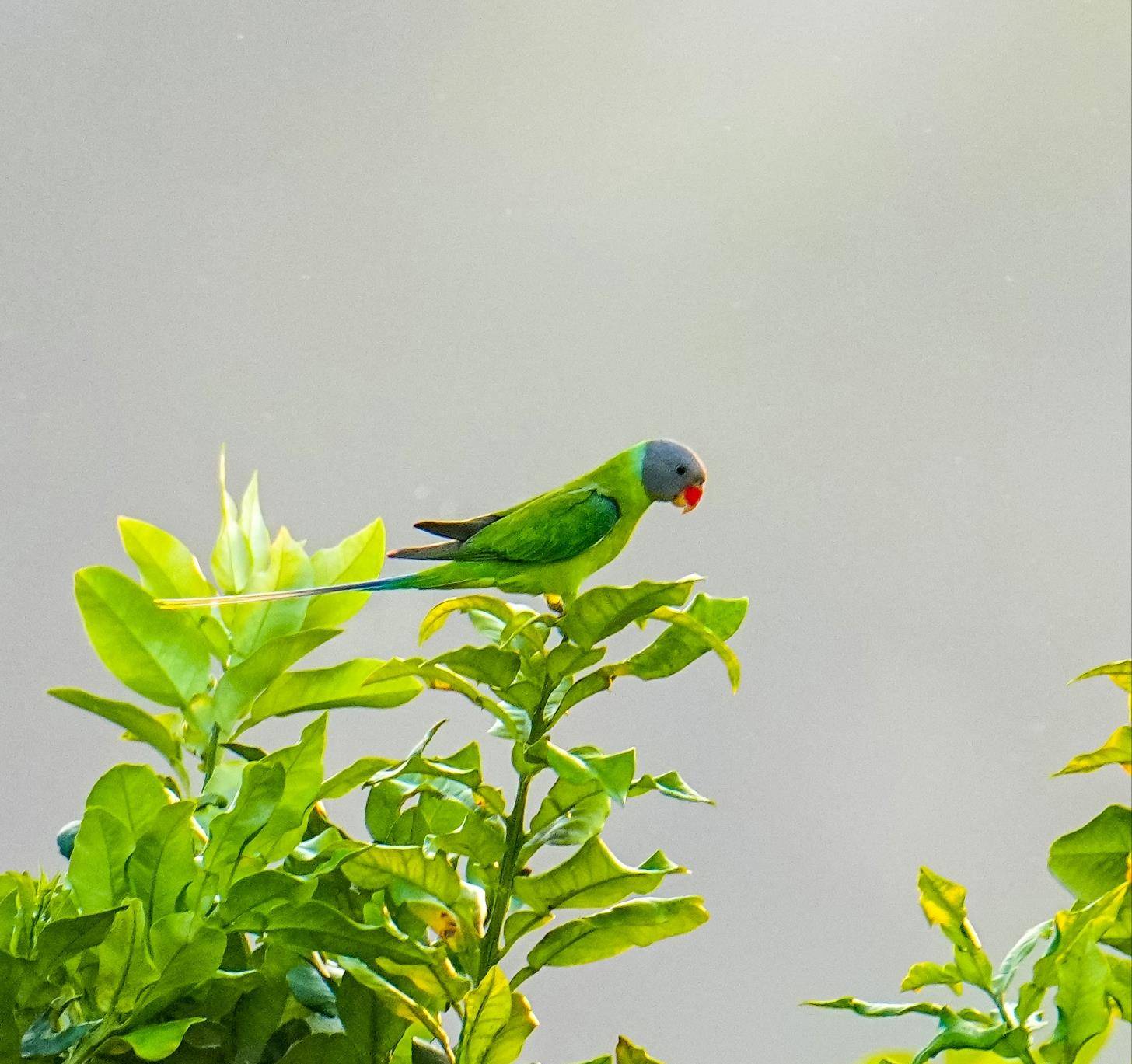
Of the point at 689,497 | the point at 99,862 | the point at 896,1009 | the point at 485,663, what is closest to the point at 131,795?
the point at 99,862

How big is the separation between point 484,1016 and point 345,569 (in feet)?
0.74

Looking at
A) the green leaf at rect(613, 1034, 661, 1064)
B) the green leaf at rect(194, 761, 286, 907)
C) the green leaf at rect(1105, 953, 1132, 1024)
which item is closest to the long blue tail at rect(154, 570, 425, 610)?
the green leaf at rect(194, 761, 286, 907)

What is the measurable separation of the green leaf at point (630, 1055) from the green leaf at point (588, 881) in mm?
53

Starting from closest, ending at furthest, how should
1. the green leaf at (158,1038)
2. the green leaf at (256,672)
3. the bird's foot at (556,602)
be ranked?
the green leaf at (158,1038), the green leaf at (256,672), the bird's foot at (556,602)

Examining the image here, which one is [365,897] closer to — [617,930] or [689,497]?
[617,930]

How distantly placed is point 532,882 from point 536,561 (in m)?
0.19

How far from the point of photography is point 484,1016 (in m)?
0.35

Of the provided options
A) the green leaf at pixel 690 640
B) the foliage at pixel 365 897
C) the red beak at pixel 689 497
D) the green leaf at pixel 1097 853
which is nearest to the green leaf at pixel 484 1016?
the foliage at pixel 365 897

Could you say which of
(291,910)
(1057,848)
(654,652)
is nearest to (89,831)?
(291,910)

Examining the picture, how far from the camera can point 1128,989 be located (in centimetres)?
37

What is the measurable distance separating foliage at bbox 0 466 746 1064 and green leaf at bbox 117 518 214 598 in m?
0.10

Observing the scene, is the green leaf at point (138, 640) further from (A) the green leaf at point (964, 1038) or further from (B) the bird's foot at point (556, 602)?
(A) the green leaf at point (964, 1038)

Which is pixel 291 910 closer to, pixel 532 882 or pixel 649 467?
pixel 532 882

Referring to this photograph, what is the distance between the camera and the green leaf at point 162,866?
0.35 meters
